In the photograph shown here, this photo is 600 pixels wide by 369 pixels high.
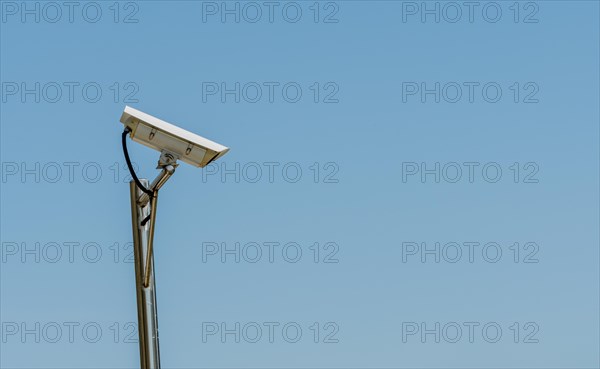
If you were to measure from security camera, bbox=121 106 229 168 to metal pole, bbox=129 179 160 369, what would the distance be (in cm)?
21

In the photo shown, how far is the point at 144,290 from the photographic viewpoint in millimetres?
11617

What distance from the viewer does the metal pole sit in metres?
11.6

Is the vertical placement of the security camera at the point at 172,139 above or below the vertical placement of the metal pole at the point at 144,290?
above

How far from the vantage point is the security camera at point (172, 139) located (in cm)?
1156

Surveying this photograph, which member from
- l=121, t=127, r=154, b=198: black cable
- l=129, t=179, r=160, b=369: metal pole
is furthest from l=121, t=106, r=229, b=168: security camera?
l=129, t=179, r=160, b=369: metal pole

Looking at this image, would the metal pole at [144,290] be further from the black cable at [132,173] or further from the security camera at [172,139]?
the security camera at [172,139]

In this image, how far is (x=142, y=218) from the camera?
38.4ft

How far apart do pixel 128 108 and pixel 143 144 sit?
198 millimetres

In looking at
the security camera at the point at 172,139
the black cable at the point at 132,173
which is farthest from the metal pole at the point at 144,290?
the security camera at the point at 172,139

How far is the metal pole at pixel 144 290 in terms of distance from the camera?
37.9 feet

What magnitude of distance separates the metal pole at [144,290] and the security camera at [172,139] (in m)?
0.21

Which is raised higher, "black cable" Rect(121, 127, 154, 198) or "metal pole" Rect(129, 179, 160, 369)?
"black cable" Rect(121, 127, 154, 198)

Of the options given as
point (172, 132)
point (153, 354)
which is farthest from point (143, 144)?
point (153, 354)

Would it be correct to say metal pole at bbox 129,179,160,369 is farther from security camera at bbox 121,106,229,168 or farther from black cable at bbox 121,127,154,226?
security camera at bbox 121,106,229,168
